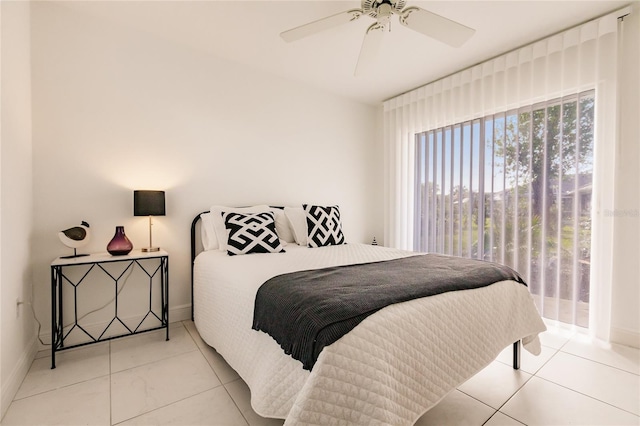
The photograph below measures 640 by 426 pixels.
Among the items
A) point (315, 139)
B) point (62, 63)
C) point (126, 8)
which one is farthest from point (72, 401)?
point (315, 139)

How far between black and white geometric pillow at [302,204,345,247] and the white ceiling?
1.51 metres

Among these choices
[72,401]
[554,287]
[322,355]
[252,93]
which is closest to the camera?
[322,355]

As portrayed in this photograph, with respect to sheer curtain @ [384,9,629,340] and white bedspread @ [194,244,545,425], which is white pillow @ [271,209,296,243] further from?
sheer curtain @ [384,9,629,340]

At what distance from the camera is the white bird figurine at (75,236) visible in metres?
2.04

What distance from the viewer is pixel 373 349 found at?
3.51 feet

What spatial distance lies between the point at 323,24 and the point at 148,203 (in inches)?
71.9

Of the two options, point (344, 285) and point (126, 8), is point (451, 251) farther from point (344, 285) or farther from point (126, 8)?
point (126, 8)

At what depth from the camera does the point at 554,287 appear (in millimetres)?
2525

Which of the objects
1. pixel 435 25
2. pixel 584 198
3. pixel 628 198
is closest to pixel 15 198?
pixel 435 25

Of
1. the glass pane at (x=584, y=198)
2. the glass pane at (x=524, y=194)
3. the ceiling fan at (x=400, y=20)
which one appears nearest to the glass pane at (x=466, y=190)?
the glass pane at (x=524, y=194)

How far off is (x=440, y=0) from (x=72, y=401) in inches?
132

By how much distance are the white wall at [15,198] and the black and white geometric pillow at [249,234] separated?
1.25 m

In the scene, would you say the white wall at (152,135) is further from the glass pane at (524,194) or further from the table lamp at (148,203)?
the glass pane at (524,194)

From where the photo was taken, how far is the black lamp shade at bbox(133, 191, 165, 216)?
90.4 inches
